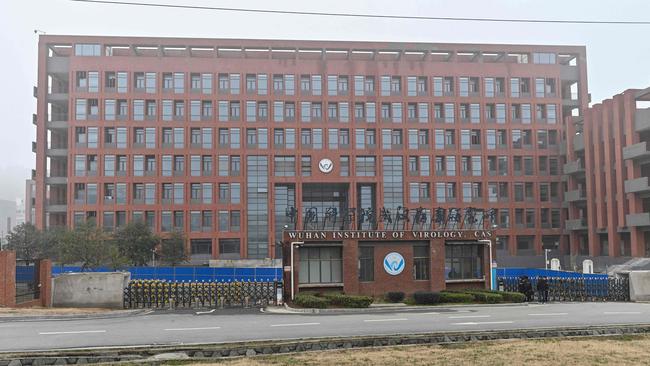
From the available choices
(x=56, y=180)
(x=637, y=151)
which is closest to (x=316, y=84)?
(x=56, y=180)

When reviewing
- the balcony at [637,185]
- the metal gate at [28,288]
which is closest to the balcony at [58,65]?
the metal gate at [28,288]

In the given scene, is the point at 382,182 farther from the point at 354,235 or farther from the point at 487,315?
the point at 487,315

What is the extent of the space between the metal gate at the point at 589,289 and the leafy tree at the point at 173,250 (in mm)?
40545

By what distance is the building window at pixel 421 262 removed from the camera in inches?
1348

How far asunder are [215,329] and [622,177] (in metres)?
55.7

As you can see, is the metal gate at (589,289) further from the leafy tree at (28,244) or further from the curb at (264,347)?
the leafy tree at (28,244)

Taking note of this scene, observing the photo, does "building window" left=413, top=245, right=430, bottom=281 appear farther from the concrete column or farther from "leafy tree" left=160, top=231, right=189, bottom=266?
"leafy tree" left=160, top=231, right=189, bottom=266

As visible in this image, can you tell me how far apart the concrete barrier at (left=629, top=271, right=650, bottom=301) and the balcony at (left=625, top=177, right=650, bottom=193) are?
27.0 meters

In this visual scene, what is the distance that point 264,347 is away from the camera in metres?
16.1

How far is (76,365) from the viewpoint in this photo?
47.0 ft

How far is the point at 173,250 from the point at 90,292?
34045 mm

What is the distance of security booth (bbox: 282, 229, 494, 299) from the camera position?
33375mm

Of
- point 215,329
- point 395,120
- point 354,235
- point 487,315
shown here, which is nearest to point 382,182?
point 395,120

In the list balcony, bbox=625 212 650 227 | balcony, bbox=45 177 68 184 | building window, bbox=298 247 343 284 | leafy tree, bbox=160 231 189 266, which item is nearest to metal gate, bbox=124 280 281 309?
building window, bbox=298 247 343 284
